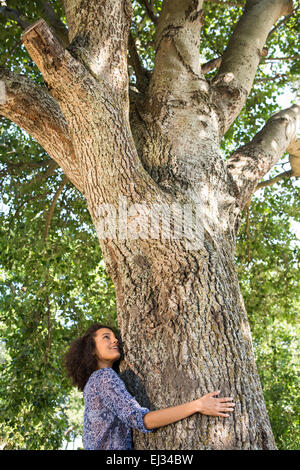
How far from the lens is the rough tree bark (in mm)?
2375

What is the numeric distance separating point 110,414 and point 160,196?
1.49 metres

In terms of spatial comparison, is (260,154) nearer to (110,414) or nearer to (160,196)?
(160,196)

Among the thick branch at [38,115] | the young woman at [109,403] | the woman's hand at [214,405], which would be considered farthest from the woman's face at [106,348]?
the thick branch at [38,115]

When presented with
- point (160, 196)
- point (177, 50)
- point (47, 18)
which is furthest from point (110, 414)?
point (47, 18)

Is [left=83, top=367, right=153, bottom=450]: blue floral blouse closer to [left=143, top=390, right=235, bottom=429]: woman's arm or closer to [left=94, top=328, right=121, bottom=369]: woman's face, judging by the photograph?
[left=143, top=390, right=235, bottom=429]: woman's arm

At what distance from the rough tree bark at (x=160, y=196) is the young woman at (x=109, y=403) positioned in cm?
6

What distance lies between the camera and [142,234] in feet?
9.29

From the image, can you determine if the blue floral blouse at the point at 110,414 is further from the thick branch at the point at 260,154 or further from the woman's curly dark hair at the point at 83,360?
the thick branch at the point at 260,154

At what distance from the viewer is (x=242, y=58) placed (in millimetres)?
4949

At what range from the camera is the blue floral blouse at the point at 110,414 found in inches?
92.0

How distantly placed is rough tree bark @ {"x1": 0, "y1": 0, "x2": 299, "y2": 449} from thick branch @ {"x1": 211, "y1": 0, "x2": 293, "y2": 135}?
0.16 metres

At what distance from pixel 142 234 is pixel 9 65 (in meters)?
5.31
